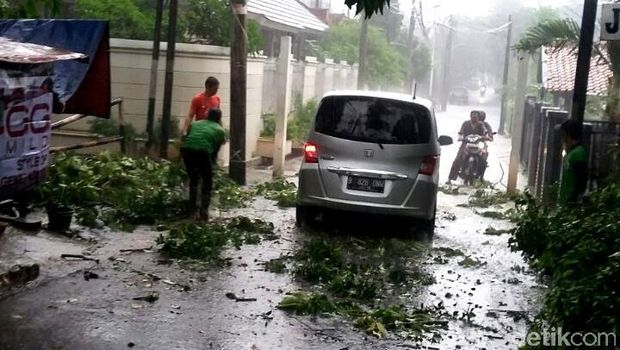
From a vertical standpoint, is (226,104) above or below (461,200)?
above

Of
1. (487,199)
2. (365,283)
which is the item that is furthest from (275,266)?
(487,199)

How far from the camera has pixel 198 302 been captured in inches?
286

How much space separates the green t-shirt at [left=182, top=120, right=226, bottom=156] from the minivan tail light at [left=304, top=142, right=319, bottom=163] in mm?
1091

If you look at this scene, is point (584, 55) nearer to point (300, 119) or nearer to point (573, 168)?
point (573, 168)

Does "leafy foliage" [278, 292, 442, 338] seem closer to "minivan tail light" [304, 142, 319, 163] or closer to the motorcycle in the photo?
"minivan tail light" [304, 142, 319, 163]

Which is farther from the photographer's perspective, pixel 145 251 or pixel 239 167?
pixel 239 167

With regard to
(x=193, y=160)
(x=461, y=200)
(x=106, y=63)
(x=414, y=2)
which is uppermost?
(x=414, y=2)

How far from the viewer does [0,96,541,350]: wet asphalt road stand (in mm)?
6219

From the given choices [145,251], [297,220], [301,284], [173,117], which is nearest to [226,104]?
[173,117]

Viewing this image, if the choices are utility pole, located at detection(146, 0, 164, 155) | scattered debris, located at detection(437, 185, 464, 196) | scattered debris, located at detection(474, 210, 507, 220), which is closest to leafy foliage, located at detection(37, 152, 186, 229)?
utility pole, located at detection(146, 0, 164, 155)

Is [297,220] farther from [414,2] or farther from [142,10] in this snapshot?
[414,2]

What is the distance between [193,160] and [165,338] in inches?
187

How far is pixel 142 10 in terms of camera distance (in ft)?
60.7

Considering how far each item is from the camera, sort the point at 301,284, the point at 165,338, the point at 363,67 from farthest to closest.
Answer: the point at 363,67
the point at 301,284
the point at 165,338
